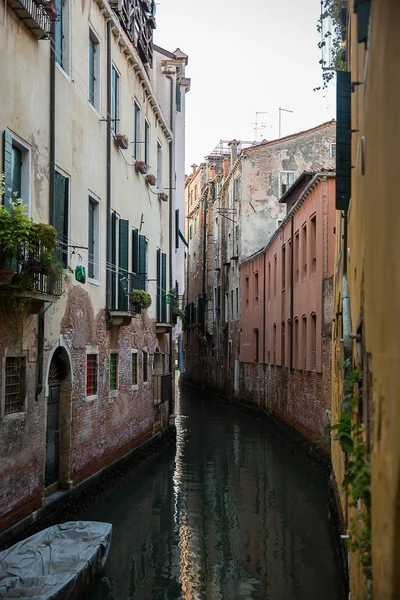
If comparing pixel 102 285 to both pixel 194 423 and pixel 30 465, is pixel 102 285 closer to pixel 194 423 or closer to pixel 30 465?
pixel 30 465

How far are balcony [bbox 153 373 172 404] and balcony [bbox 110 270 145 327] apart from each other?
379cm

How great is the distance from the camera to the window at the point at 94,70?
14312mm

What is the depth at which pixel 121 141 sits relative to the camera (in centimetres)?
1582

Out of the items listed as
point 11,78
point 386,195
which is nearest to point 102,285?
point 11,78

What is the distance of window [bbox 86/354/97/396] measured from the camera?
14.0 meters

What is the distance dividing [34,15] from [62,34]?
2251 mm

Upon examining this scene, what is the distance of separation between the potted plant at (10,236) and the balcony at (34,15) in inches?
104

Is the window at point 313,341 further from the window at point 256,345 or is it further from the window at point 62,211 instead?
the window at point 256,345

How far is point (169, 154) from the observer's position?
23.0 m

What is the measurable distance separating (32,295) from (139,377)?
926 cm

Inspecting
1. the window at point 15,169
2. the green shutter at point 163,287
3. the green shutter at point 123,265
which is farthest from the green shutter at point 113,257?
the green shutter at point 163,287

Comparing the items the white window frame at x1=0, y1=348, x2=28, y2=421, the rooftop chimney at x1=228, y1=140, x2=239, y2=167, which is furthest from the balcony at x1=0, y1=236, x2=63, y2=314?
the rooftop chimney at x1=228, y1=140, x2=239, y2=167

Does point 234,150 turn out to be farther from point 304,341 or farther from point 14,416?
point 14,416

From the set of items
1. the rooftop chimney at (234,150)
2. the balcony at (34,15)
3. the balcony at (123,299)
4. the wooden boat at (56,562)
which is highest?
the rooftop chimney at (234,150)
